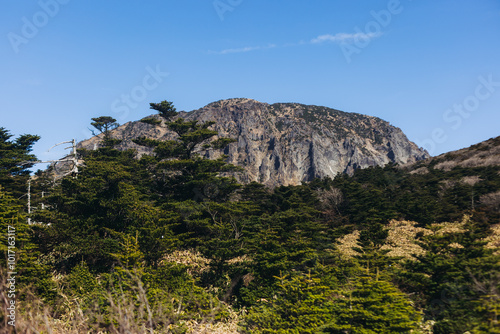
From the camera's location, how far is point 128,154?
41.8m

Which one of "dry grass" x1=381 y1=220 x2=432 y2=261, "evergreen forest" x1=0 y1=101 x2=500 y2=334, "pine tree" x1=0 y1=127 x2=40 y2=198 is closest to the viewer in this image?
"evergreen forest" x1=0 y1=101 x2=500 y2=334

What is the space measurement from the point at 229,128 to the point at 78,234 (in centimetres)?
15359

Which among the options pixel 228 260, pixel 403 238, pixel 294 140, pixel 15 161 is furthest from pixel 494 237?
pixel 294 140

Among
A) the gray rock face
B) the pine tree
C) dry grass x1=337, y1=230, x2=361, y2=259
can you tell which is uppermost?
the gray rock face

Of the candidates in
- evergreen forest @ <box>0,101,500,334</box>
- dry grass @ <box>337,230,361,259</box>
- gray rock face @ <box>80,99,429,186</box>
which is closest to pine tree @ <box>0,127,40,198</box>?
evergreen forest @ <box>0,101,500,334</box>

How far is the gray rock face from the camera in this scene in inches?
6186

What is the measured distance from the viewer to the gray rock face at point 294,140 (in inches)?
6186

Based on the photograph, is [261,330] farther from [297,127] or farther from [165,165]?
[297,127]

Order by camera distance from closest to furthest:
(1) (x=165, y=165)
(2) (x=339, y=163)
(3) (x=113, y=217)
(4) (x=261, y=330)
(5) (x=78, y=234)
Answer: (4) (x=261, y=330) < (5) (x=78, y=234) < (3) (x=113, y=217) < (1) (x=165, y=165) < (2) (x=339, y=163)

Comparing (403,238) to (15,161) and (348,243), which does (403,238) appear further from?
(15,161)

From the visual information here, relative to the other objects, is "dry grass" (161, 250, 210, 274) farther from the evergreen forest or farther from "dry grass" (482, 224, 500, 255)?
"dry grass" (482, 224, 500, 255)

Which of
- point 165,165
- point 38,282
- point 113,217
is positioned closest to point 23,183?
point 165,165

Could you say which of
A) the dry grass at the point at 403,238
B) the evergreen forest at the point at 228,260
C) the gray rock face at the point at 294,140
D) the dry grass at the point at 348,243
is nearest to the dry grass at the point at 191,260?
the evergreen forest at the point at 228,260

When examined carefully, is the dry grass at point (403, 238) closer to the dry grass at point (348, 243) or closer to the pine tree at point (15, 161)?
the dry grass at point (348, 243)
